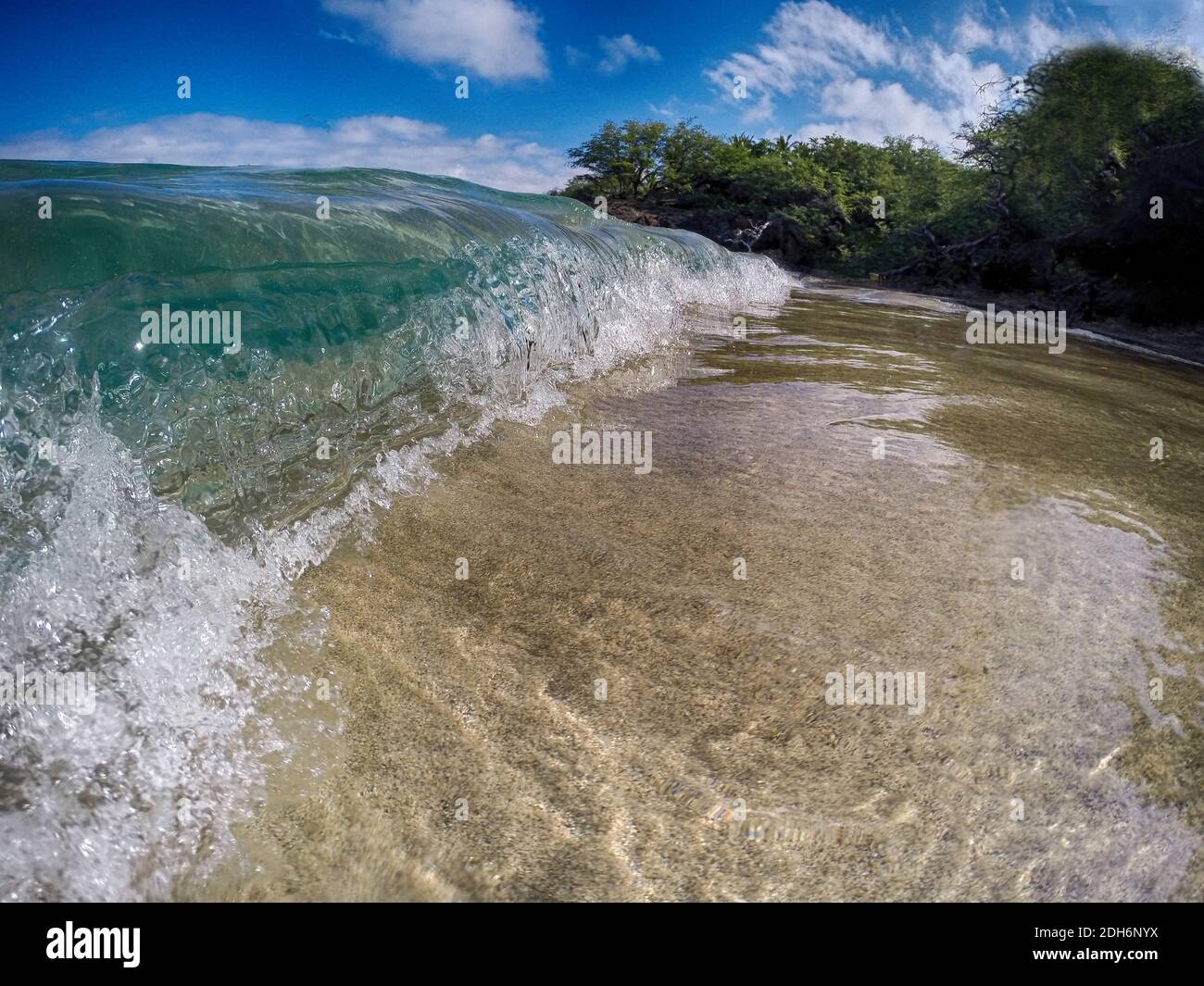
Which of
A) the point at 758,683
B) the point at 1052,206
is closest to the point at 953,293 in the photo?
the point at 1052,206

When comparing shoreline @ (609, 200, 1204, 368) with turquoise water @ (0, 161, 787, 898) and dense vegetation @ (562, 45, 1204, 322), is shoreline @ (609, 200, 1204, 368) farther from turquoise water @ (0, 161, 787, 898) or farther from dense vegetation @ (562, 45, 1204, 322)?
turquoise water @ (0, 161, 787, 898)

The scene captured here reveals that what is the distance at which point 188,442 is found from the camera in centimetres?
231

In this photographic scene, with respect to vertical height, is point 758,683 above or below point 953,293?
below

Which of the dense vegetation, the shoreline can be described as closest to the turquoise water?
the shoreline

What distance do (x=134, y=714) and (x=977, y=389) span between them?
15.2 feet

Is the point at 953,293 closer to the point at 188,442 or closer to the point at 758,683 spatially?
the point at 758,683

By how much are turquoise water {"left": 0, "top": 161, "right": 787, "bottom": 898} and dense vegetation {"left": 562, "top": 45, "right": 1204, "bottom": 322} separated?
→ 8.80 meters

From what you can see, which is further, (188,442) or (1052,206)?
(1052,206)

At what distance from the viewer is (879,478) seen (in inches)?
118

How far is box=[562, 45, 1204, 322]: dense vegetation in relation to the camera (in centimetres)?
1072

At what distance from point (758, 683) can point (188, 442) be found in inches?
70.4

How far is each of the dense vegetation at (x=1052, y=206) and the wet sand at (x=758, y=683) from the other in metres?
9.32

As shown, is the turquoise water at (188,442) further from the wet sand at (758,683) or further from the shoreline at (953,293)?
the shoreline at (953,293)

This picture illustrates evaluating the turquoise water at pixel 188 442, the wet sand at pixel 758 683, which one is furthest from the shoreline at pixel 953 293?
the turquoise water at pixel 188 442
